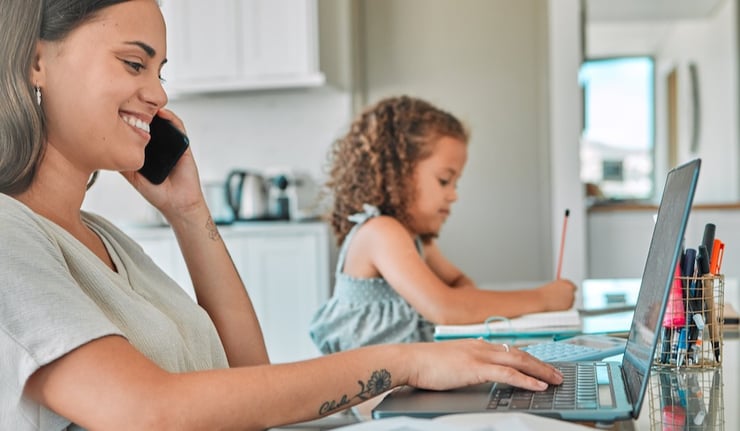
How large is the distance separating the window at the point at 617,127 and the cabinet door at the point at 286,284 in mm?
5040

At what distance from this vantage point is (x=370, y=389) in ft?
3.20

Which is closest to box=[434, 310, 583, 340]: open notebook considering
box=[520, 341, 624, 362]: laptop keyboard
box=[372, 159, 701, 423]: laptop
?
box=[520, 341, 624, 362]: laptop keyboard

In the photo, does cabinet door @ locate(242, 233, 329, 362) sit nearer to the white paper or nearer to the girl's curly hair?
the girl's curly hair

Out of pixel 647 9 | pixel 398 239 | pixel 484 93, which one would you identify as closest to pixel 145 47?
pixel 398 239

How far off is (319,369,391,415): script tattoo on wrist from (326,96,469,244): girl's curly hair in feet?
4.08

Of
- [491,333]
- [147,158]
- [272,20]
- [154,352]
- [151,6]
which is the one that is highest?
[272,20]

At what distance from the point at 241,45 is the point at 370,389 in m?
3.38

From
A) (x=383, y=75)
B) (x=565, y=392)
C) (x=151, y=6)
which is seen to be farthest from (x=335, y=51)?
(x=565, y=392)

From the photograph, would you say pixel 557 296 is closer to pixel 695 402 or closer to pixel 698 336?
pixel 698 336

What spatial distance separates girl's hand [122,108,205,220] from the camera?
149 cm

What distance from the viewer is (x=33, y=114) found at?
103 centimetres

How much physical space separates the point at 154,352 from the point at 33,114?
0.32 metres

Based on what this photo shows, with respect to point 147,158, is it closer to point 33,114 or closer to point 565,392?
point 33,114

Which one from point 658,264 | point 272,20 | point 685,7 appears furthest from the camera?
point 685,7
